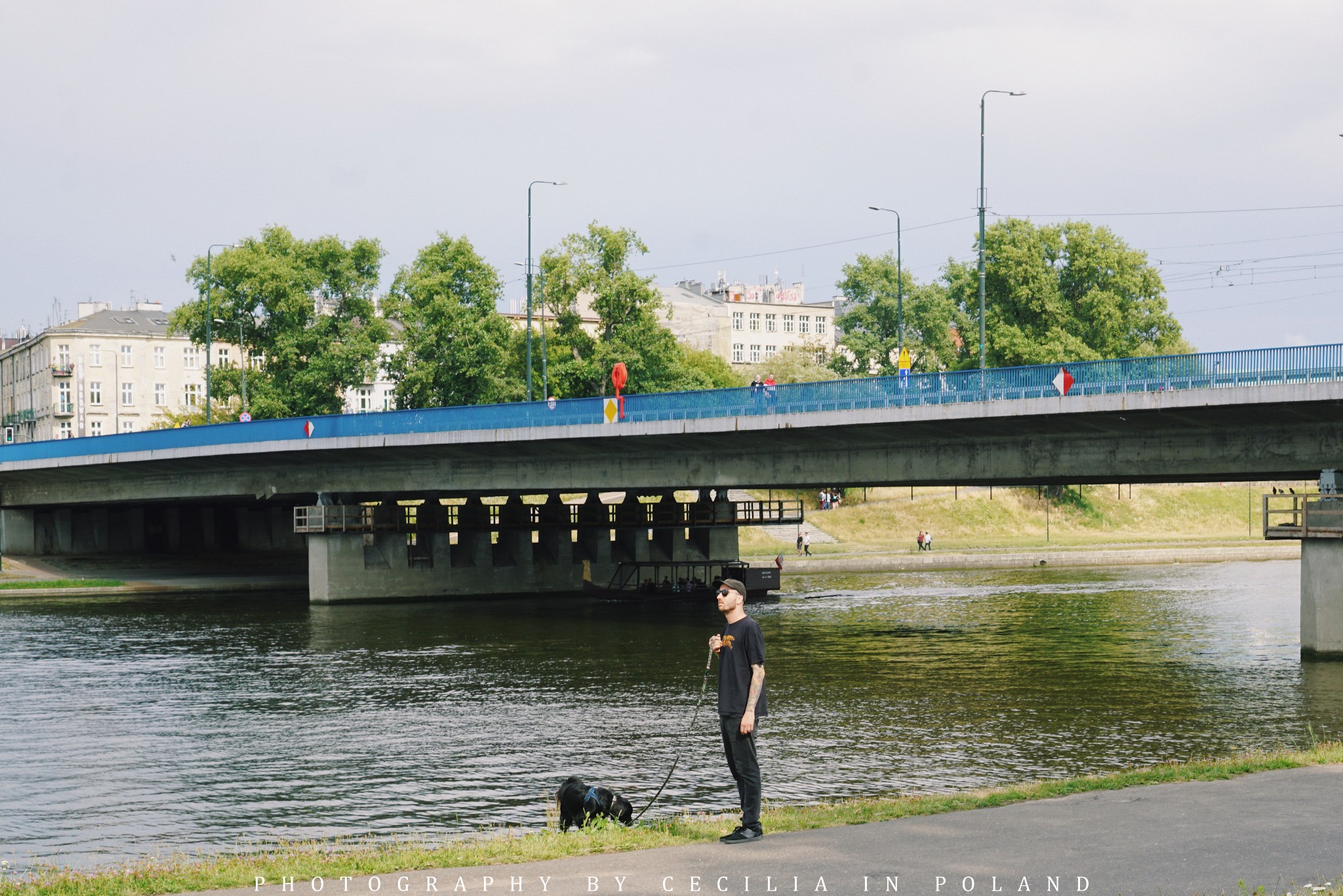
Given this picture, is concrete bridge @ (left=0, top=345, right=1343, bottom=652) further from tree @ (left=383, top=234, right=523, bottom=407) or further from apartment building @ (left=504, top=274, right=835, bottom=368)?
apartment building @ (left=504, top=274, right=835, bottom=368)

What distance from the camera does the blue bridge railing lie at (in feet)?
110

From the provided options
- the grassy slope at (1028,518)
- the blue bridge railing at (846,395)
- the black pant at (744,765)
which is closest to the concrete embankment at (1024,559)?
the grassy slope at (1028,518)

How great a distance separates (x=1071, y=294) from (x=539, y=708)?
264 feet

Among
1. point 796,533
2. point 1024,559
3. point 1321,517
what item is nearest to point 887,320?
point 796,533

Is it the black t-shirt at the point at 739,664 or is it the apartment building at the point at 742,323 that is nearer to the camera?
the black t-shirt at the point at 739,664

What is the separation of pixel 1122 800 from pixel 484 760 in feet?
38.9

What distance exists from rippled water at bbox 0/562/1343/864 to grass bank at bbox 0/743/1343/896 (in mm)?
3398

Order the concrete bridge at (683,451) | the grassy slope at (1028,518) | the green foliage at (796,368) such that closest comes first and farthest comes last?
the concrete bridge at (683,451) < the grassy slope at (1028,518) < the green foliage at (796,368)

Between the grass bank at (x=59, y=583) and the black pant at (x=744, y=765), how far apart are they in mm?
59336

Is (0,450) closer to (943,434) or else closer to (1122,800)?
(943,434)

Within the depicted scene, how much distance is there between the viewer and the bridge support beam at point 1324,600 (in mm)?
35438

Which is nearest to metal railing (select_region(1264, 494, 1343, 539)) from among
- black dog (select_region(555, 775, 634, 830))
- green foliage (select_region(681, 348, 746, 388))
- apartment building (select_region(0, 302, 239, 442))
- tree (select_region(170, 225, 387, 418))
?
black dog (select_region(555, 775, 634, 830))

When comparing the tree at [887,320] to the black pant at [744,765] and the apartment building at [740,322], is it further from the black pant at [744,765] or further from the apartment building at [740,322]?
the black pant at [744,765]

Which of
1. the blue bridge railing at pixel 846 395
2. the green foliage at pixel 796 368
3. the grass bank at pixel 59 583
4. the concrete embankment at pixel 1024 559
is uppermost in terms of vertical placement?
the green foliage at pixel 796 368
